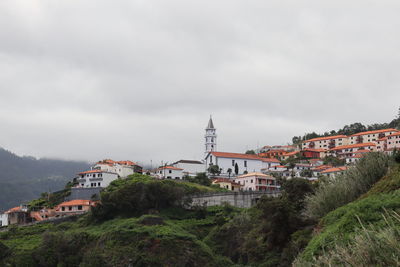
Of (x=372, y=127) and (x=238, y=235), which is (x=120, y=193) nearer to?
(x=238, y=235)

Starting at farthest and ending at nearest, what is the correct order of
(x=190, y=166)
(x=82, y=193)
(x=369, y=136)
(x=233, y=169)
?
(x=369, y=136) < (x=233, y=169) < (x=190, y=166) < (x=82, y=193)

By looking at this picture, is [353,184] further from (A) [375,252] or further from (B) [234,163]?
(B) [234,163]

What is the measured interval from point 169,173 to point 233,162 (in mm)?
14566

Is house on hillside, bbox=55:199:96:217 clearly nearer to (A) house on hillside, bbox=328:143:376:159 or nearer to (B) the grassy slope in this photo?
(B) the grassy slope

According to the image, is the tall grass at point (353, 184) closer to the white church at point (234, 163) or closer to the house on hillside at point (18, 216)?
the house on hillside at point (18, 216)

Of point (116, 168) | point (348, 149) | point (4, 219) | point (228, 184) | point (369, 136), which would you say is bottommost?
point (4, 219)

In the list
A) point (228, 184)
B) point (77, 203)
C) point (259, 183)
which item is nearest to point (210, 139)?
point (228, 184)

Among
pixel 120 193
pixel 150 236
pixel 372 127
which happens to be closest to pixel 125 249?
pixel 150 236

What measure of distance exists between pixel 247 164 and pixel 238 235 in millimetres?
48182

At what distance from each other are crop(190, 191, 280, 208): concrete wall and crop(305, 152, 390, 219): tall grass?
1451 inches

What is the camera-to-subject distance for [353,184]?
22266 mm

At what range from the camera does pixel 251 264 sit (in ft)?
114

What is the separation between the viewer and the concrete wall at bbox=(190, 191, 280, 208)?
6009 centimetres

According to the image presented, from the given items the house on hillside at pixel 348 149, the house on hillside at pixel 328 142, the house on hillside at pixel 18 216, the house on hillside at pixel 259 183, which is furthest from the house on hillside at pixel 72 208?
the house on hillside at pixel 328 142
